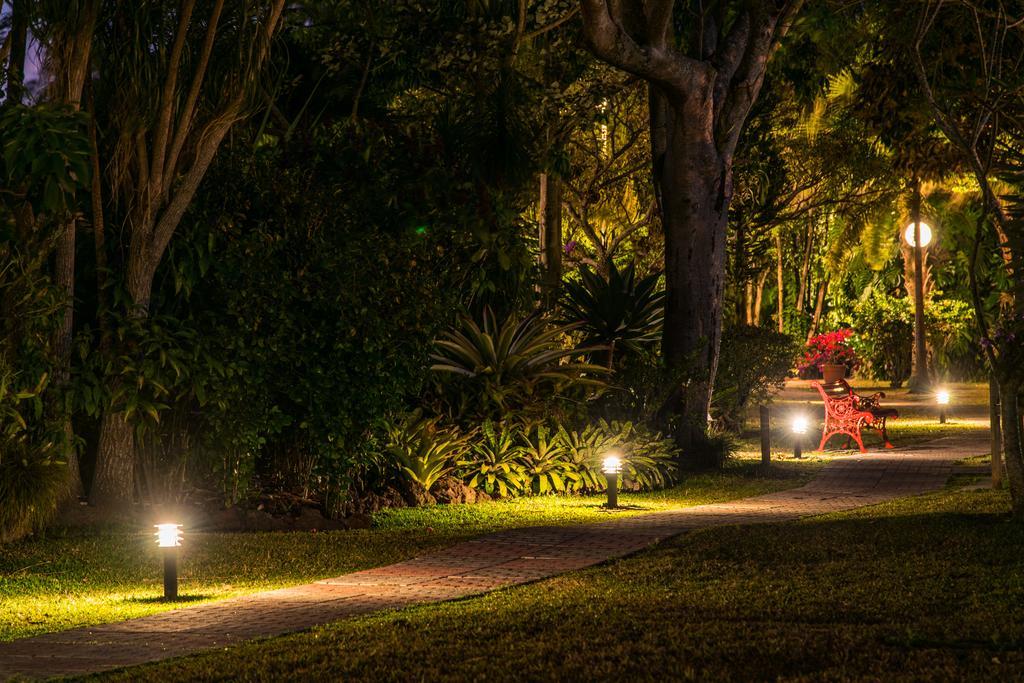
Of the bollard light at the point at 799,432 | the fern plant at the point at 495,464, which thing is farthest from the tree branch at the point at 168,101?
the bollard light at the point at 799,432

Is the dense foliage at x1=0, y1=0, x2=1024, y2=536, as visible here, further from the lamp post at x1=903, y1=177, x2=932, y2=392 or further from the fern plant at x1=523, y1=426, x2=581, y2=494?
the lamp post at x1=903, y1=177, x2=932, y2=392

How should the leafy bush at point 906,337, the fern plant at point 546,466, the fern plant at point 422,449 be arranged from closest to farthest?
the fern plant at point 422,449 < the fern plant at point 546,466 < the leafy bush at point 906,337

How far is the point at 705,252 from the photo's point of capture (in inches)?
673

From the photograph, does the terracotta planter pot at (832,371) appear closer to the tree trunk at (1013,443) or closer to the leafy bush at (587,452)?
the leafy bush at (587,452)

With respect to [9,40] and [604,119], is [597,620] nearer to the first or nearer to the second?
[9,40]

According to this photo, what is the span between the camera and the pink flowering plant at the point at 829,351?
38719 millimetres

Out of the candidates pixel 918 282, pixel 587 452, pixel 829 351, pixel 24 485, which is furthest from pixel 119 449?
pixel 829 351

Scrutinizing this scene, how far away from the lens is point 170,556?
8609 millimetres

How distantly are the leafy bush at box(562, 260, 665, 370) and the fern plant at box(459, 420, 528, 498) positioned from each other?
359cm

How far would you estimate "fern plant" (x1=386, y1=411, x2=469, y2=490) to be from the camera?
13805 mm

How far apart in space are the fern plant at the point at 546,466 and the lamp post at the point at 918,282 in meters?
18.7

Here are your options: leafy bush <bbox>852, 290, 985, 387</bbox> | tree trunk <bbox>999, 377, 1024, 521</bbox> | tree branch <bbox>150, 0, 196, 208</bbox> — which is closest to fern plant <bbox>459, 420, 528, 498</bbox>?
tree branch <bbox>150, 0, 196, 208</bbox>

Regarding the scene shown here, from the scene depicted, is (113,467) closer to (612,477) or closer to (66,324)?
(66,324)

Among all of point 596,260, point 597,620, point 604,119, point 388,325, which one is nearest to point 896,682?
point 597,620
